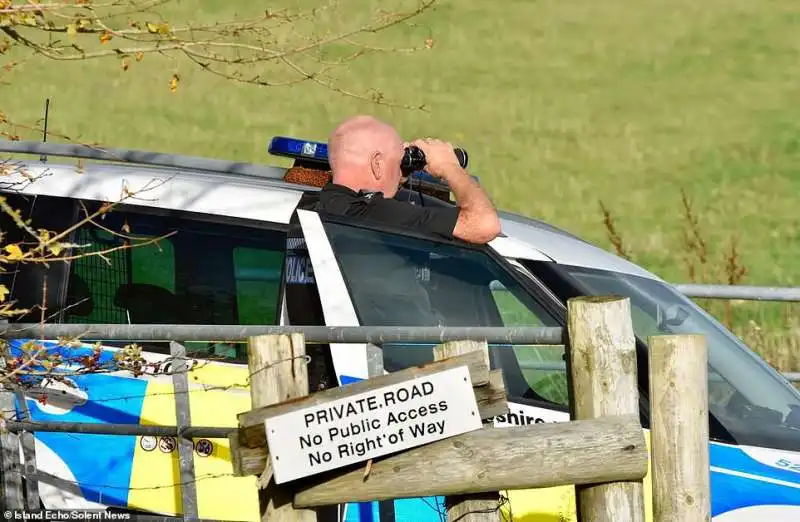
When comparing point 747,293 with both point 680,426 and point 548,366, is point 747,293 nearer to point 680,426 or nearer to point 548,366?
point 548,366

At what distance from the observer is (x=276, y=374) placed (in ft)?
14.3

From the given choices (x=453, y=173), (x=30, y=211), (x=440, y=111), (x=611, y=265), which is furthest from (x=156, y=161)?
(x=440, y=111)

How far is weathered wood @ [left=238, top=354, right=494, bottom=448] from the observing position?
420cm

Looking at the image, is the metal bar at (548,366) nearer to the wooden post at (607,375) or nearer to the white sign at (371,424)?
the wooden post at (607,375)

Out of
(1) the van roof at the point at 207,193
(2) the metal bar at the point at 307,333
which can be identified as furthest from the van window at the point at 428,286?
(2) the metal bar at the point at 307,333

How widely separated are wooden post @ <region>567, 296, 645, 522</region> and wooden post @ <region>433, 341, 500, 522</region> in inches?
10.9

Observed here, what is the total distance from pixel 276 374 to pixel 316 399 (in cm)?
19

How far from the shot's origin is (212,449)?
5.65 meters

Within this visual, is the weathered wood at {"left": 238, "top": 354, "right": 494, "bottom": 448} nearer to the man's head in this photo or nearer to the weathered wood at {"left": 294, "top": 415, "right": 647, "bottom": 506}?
the weathered wood at {"left": 294, "top": 415, "right": 647, "bottom": 506}

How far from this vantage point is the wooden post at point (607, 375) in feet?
14.4

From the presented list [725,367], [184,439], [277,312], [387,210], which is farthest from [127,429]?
[725,367]

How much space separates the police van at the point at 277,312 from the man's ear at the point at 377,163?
32 cm

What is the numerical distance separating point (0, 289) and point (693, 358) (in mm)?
2067

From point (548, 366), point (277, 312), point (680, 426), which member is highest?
point (277, 312)
